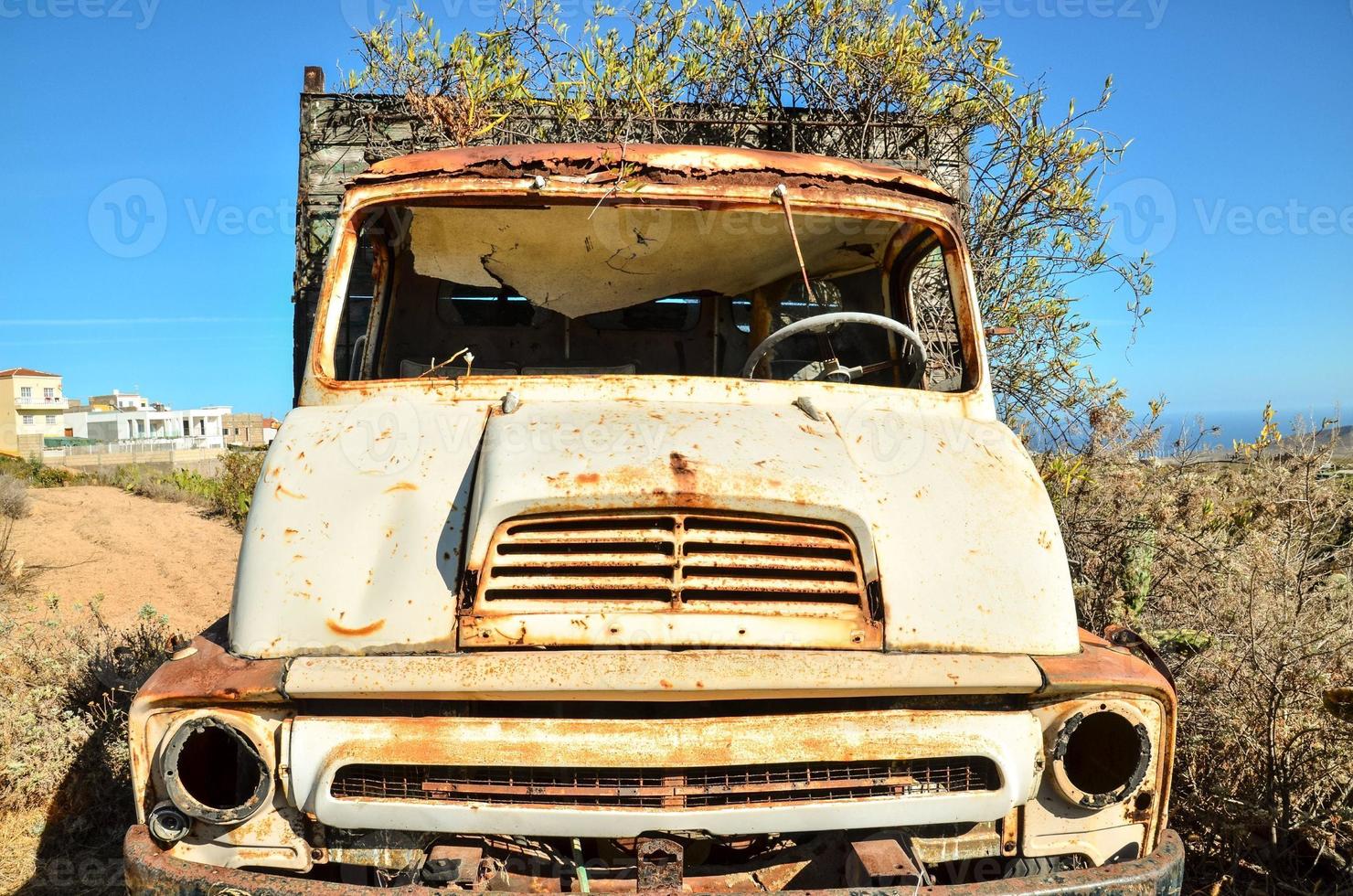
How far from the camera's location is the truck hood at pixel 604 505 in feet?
7.23

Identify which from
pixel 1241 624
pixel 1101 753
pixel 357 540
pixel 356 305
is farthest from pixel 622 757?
pixel 1241 624

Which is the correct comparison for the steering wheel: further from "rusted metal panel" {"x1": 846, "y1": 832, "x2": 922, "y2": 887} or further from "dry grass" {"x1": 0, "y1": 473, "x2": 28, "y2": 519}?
"dry grass" {"x1": 0, "y1": 473, "x2": 28, "y2": 519}

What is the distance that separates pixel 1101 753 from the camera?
2398 millimetres

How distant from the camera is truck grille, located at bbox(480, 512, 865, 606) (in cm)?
217

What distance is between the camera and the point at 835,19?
6.56 m

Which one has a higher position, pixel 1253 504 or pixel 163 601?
pixel 1253 504

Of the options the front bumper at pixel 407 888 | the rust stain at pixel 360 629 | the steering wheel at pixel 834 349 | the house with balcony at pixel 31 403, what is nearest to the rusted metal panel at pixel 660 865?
the front bumper at pixel 407 888

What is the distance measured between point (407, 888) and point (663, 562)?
83 centimetres

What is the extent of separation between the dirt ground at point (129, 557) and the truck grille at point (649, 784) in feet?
17.5

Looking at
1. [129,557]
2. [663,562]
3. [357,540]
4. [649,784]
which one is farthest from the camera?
[129,557]

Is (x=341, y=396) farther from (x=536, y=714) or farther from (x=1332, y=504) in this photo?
(x=1332, y=504)

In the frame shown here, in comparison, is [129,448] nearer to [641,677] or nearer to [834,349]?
[834,349]

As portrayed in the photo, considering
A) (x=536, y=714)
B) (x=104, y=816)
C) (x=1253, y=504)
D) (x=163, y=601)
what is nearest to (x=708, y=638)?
(x=536, y=714)

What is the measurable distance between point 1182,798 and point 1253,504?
300 centimetres
